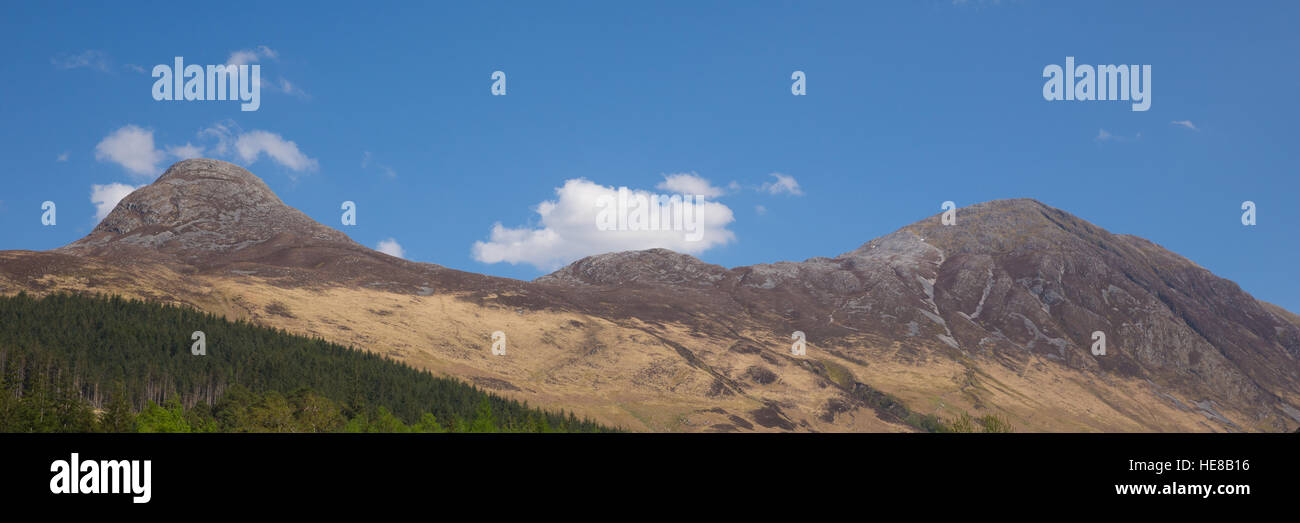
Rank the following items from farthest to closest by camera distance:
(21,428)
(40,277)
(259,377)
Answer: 1. (40,277)
2. (259,377)
3. (21,428)

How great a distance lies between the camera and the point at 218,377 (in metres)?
144

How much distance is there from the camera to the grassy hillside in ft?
359

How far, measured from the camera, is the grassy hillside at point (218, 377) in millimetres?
109562

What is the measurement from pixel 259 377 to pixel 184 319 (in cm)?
3480
